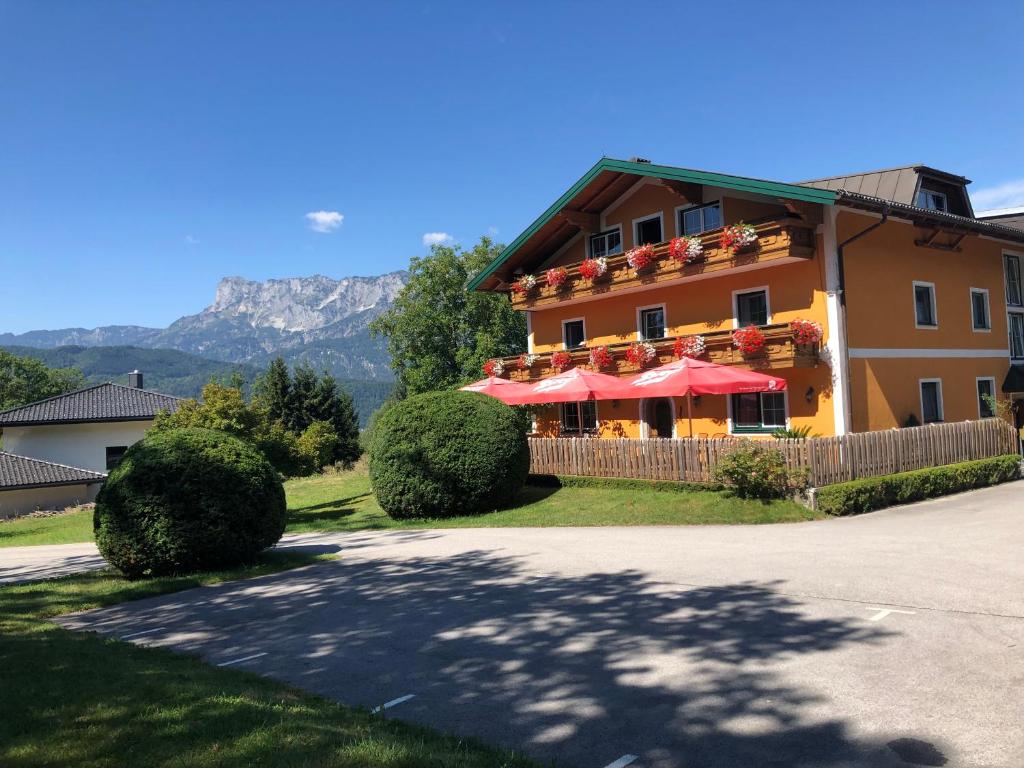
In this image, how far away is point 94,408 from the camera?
46719 millimetres

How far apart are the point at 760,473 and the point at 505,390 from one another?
9.75 m

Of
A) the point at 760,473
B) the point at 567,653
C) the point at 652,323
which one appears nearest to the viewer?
the point at 567,653

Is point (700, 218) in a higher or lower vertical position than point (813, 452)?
higher

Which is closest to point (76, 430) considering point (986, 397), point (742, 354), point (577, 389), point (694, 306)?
point (577, 389)

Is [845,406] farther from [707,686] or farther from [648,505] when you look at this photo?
[707,686]

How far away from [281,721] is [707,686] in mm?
2951

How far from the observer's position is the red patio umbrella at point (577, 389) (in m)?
20.5

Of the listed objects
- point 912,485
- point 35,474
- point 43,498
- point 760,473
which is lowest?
point 43,498

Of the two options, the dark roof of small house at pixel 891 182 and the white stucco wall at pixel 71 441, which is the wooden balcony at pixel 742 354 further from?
the white stucco wall at pixel 71 441

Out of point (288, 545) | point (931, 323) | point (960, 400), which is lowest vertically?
point (288, 545)

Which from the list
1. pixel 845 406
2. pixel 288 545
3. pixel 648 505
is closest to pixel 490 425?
pixel 648 505

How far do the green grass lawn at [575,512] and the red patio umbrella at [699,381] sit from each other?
2548 millimetres

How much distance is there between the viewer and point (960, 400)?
75.7 ft

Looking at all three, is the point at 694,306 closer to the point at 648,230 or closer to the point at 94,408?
the point at 648,230
